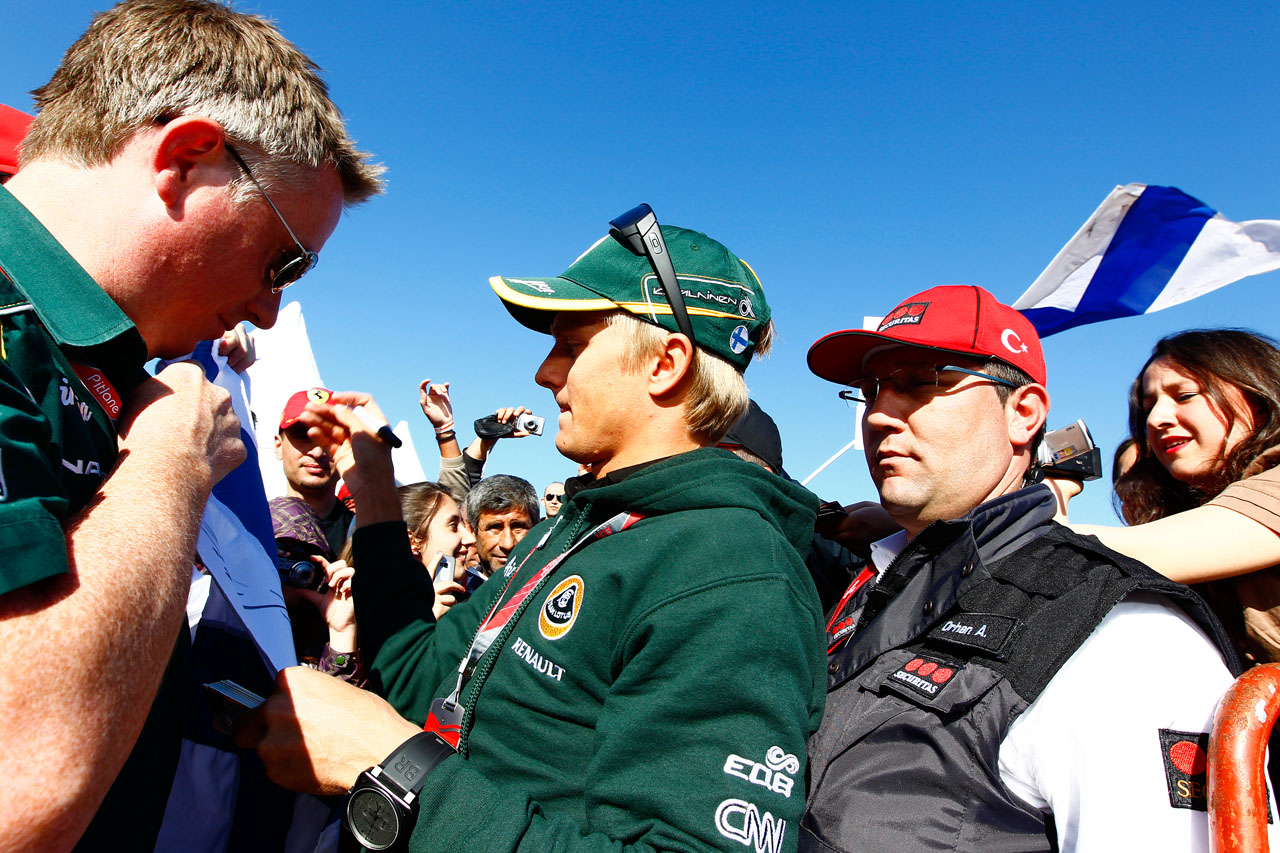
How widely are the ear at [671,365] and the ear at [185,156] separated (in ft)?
3.78

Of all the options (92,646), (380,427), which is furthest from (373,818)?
(380,427)

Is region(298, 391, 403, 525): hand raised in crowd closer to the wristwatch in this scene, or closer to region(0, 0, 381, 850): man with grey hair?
region(0, 0, 381, 850): man with grey hair

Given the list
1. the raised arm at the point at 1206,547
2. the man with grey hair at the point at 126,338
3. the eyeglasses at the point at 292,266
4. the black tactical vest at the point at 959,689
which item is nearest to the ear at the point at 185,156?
the man with grey hair at the point at 126,338

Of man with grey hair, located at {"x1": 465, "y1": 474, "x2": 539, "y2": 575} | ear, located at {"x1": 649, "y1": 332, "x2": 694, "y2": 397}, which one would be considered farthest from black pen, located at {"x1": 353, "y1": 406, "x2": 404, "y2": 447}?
man with grey hair, located at {"x1": 465, "y1": 474, "x2": 539, "y2": 575}

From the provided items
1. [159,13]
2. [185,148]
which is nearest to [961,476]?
[185,148]

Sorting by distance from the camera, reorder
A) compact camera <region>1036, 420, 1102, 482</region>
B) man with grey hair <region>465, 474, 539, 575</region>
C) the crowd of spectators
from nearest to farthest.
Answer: the crowd of spectators → compact camera <region>1036, 420, 1102, 482</region> → man with grey hair <region>465, 474, 539, 575</region>

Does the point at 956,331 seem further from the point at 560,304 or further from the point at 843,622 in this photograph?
the point at 560,304

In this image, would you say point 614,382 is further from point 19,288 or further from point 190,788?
point 190,788

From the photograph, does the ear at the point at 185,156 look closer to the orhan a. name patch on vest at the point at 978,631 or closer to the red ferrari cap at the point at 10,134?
the red ferrari cap at the point at 10,134

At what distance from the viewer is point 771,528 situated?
5.78 feet

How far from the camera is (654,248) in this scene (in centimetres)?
220

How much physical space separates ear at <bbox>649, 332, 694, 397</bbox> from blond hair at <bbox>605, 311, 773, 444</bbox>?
0.02 meters

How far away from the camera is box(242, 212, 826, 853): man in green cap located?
4.62 ft

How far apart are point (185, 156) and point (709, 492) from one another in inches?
52.9
